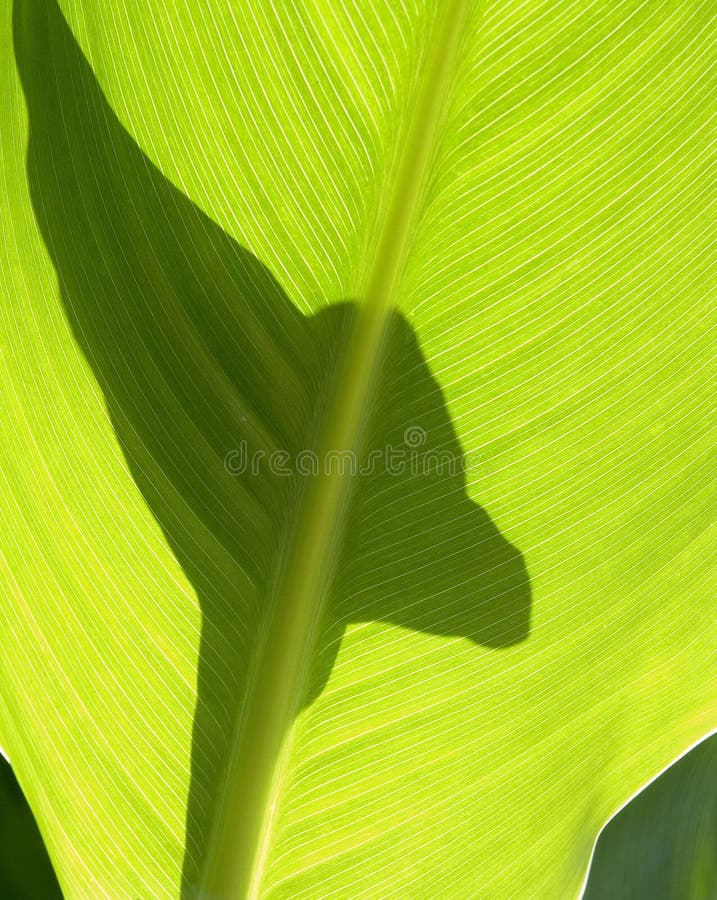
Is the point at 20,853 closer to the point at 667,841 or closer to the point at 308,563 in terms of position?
the point at 308,563

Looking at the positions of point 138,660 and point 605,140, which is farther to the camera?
point 138,660

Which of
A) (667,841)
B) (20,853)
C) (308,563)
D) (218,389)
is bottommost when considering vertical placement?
(667,841)

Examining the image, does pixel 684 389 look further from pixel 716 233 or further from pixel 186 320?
pixel 186 320

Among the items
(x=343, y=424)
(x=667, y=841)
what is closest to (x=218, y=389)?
(x=343, y=424)

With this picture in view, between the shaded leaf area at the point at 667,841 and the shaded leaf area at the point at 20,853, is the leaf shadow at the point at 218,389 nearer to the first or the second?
the shaded leaf area at the point at 20,853

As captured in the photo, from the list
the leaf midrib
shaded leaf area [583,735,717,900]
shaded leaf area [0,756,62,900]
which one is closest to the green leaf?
the leaf midrib

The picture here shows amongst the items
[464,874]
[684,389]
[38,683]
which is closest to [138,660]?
[38,683]
